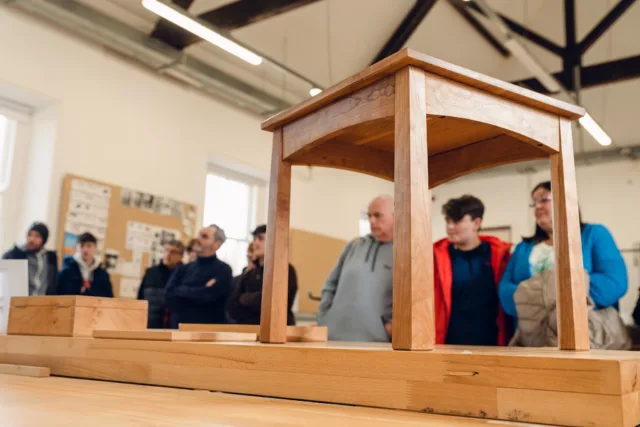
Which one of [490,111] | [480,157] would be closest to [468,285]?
[480,157]

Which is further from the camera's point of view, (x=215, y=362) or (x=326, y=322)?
(x=326, y=322)

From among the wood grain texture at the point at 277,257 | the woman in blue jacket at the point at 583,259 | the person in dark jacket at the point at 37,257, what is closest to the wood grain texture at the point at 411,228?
the wood grain texture at the point at 277,257

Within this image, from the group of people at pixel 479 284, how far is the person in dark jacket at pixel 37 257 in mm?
2501

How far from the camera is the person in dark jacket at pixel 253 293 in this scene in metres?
3.00

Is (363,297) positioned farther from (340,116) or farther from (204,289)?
(340,116)

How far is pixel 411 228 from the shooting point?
0.79 m

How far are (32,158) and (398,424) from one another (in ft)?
16.4

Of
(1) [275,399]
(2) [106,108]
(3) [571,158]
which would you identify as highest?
(2) [106,108]

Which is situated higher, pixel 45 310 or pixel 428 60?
pixel 428 60

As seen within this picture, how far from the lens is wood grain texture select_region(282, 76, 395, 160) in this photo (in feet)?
2.87

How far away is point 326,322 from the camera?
247 cm

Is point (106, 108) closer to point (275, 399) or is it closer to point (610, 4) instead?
point (275, 399)

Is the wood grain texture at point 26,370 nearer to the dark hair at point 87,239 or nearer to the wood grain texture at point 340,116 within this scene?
the wood grain texture at point 340,116

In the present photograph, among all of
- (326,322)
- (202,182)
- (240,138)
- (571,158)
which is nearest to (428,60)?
(571,158)
